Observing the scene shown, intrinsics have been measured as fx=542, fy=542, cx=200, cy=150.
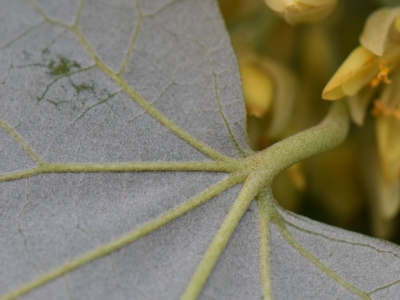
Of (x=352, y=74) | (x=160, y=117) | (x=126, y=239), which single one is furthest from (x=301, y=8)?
(x=126, y=239)

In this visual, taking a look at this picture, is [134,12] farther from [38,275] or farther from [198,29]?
[38,275]

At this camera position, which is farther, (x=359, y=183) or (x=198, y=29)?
(x=359, y=183)

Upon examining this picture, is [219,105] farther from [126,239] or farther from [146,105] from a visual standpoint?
[126,239]

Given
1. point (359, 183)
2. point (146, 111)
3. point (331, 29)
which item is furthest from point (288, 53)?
point (146, 111)

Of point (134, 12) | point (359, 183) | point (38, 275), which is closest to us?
point (38, 275)

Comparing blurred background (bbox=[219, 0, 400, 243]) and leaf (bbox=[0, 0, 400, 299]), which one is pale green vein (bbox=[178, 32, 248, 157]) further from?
blurred background (bbox=[219, 0, 400, 243])

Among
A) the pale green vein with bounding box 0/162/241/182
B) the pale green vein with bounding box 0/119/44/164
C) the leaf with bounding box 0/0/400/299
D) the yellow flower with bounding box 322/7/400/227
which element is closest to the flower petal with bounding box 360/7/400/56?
the yellow flower with bounding box 322/7/400/227
